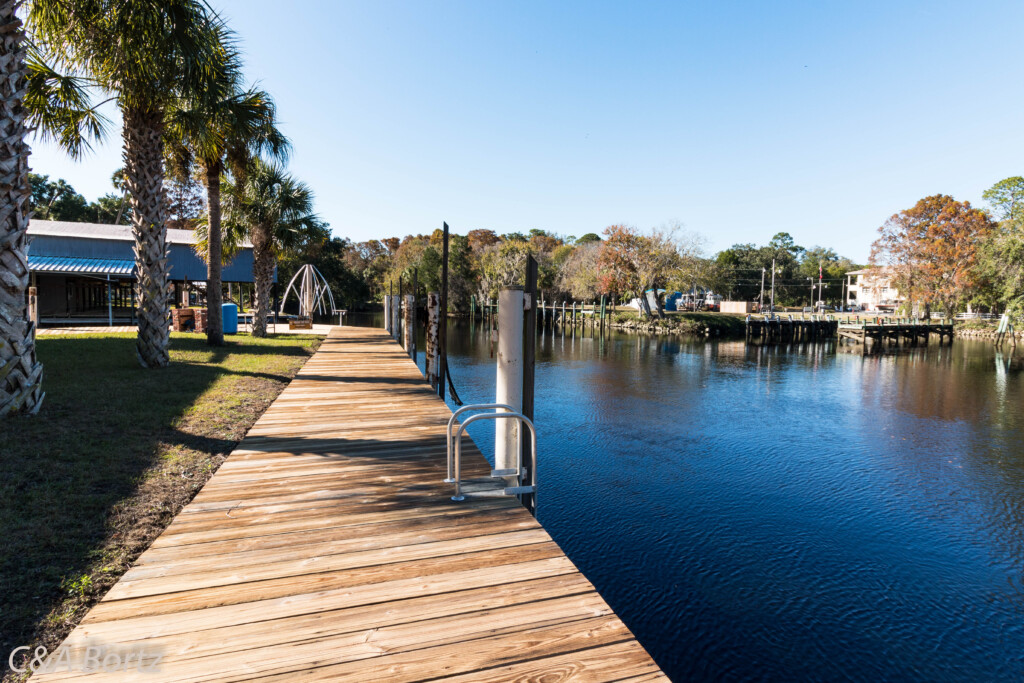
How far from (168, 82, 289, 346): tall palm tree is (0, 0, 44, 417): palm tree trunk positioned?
333 cm

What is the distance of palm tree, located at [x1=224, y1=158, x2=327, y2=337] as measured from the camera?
69.9 feet

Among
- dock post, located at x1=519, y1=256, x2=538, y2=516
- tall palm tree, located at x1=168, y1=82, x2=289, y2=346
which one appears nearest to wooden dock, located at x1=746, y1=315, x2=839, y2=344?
tall palm tree, located at x1=168, y1=82, x2=289, y2=346

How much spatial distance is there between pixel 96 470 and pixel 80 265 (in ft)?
88.0

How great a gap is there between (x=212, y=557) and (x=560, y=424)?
418 inches

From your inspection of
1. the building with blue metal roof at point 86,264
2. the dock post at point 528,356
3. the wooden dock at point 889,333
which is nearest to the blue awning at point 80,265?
the building with blue metal roof at point 86,264

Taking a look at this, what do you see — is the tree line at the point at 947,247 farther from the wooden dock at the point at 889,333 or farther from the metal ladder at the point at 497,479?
the metal ladder at the point at 497,479

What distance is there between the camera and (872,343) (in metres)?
42.2

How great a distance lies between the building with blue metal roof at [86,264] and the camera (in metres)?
Answer: 25.7

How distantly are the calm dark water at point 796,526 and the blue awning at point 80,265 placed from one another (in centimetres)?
2040

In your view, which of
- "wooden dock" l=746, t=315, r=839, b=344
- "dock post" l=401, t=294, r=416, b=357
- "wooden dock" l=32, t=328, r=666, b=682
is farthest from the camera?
"wooden dock" l=746, t=315, r=839, b=344

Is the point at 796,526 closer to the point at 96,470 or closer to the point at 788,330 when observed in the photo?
the point at 96,470

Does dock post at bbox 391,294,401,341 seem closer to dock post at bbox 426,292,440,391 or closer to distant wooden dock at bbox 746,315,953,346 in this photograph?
dock post at bbox 426,292,440,391

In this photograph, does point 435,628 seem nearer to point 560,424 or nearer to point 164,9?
point 164,9

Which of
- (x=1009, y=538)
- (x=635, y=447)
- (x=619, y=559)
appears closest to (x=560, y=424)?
(x=635, y=447)
